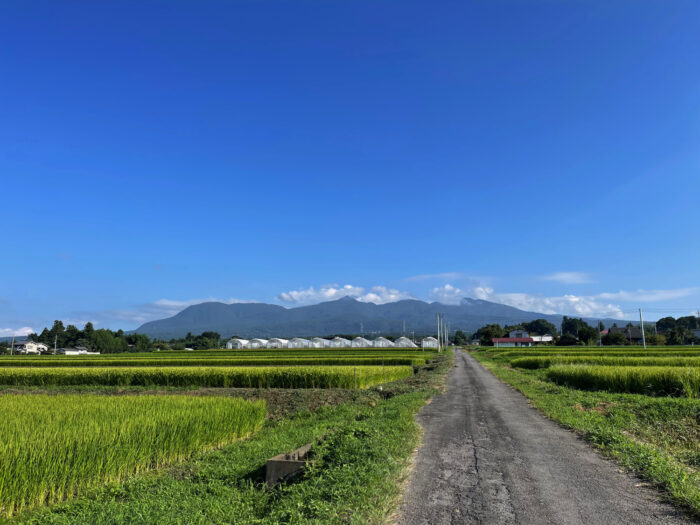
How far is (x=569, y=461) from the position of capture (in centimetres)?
823

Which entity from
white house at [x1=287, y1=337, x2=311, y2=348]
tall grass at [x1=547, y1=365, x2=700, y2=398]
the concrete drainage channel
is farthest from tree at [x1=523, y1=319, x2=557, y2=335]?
the concrete drainage channel

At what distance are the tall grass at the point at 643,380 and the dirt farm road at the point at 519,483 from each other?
1009 cm

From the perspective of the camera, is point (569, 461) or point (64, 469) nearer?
point (64, 469)

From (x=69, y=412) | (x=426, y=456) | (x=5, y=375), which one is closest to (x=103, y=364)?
(x=5, y=375)

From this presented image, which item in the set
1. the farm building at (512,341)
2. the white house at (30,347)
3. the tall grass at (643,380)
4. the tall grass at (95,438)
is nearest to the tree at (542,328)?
the farm building at (512,341)

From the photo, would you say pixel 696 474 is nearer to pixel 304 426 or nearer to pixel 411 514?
pixel 411 514

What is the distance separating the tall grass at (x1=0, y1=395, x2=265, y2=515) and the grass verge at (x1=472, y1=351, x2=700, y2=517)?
29.9 ft

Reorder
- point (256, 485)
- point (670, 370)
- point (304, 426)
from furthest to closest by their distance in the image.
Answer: point (670, 370) < point (304, 426) < point (256, 485)

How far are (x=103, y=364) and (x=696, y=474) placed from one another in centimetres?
5000

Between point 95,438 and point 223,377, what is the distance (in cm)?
2015

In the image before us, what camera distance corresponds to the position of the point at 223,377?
26719mm

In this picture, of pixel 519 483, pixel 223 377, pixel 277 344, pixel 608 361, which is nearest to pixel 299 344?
pixel 277 344

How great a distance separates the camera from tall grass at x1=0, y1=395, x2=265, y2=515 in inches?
249

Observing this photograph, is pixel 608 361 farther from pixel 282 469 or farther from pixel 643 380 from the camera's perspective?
pixel 282 469
